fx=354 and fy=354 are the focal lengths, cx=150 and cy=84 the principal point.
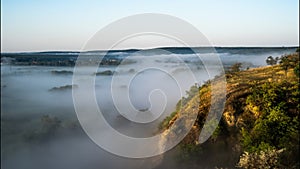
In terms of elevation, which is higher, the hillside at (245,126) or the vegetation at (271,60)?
the vegetation at (271,60)

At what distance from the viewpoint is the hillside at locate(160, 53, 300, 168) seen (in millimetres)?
31250

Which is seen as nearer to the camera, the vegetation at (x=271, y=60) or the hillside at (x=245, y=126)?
the hillside at (x=245, y=126)

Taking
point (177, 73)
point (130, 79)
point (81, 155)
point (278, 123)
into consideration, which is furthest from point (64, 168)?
point (278, 123)

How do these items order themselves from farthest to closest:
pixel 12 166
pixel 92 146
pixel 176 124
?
pixel 176 124 < pixel 92 146 < pixel 12 166

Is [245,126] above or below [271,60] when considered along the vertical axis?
below

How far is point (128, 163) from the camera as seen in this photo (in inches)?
1320

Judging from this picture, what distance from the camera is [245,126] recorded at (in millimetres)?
34969

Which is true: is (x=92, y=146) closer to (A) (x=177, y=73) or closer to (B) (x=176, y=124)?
(B) (x=176, y=124)

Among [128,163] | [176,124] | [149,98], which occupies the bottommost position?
[128,163]

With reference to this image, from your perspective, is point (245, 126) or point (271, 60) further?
point (271, 60)

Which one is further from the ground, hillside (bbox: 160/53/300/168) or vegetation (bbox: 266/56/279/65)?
vegetation (bbox: 266/56/279/65)

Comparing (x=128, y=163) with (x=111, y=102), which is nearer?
(x=111, y=102)

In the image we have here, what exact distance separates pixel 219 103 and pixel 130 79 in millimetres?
11444

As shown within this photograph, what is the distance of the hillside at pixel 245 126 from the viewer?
31.2 m
